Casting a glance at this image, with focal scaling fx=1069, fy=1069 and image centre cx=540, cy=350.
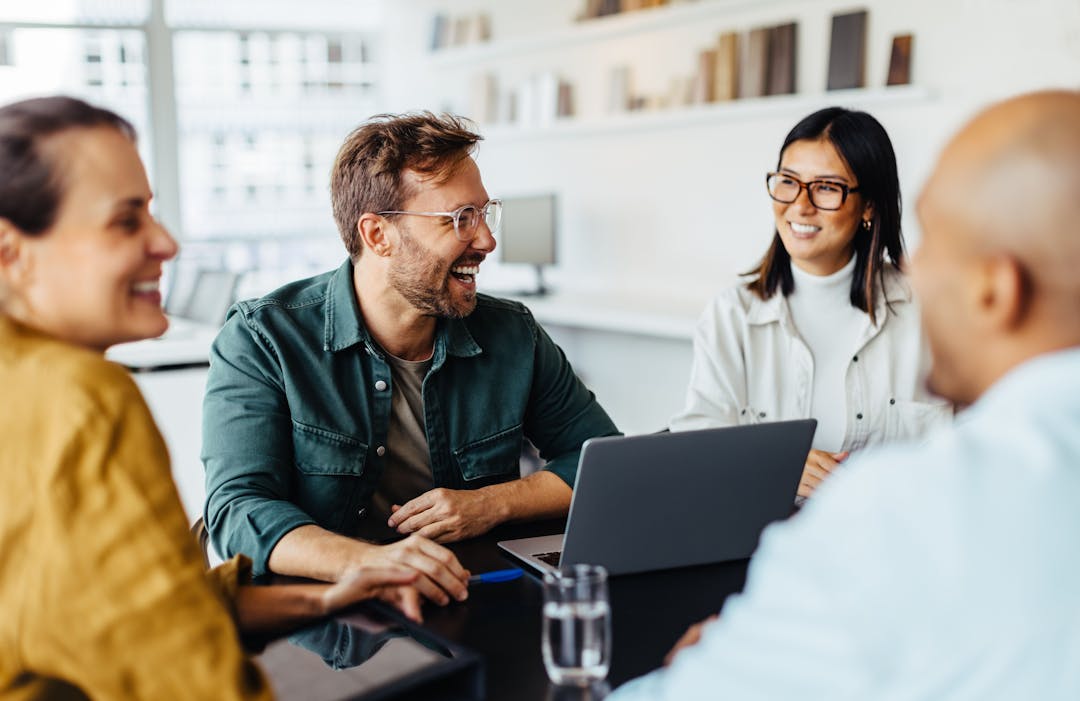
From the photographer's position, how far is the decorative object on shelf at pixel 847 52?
13.3ft

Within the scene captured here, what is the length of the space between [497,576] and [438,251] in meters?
0.74

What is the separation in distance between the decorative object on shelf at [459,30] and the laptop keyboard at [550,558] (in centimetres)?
500

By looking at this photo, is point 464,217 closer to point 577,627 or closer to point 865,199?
point 865,199

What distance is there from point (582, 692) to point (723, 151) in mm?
3874

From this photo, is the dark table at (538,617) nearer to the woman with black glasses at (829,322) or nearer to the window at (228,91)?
the woman with black glasses at (829,322)

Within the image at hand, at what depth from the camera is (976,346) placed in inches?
35.1

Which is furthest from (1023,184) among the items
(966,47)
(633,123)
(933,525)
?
(633,123)

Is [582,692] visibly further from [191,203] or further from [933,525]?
[191,203]

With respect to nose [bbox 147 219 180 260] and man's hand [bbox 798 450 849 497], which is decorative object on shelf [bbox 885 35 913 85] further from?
nose [bbox 147 219 180 260]

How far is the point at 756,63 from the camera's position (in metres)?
4.44

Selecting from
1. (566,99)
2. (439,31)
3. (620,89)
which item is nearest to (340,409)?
(620,89)

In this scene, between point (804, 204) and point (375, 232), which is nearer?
point (375, 232)

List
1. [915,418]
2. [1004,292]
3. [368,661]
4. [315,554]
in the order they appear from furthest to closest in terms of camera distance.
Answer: [915,418]
[315,554]
[368,661]
[1004,292]

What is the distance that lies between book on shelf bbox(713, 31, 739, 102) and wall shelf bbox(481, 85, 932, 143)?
0.06 m
